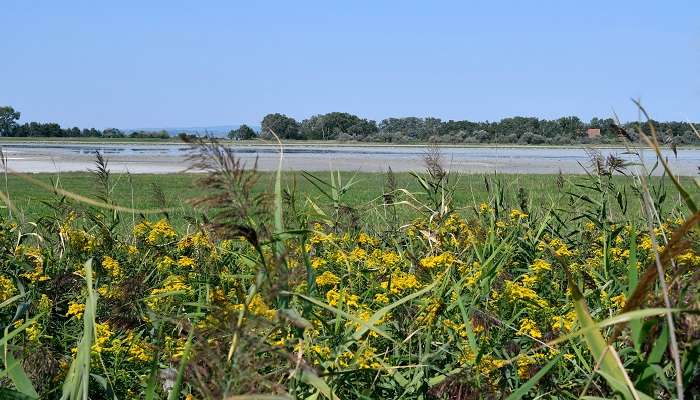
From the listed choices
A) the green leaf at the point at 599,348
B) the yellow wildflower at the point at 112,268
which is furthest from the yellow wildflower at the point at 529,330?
the yellow wildflower at the point at 112,268

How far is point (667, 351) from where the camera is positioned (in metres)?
1.96

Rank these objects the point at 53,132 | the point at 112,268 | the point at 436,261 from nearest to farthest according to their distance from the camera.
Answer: the point at 436,261
the point at 112,268
the point at 53,132

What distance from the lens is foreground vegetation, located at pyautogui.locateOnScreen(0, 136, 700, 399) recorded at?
63.8 inches

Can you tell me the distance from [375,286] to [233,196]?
1.78 meters

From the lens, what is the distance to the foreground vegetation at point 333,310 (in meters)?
1.62

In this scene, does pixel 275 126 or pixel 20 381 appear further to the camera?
pixel 275 126

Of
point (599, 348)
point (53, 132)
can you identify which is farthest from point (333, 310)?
point (53, 132)

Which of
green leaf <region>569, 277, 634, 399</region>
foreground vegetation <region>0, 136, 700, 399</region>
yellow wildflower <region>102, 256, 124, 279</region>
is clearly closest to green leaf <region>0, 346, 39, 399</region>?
foreground vegetation <region>0, 136, 700, 399</region>

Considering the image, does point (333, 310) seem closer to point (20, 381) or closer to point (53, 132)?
point (20, 381)

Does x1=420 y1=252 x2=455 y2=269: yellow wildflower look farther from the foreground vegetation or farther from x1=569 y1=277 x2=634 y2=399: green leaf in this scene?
x1=569 y1=277 x2=634 y2=399: green leaf

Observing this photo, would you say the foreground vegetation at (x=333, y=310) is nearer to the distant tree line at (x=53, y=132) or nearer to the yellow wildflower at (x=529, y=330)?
the yellow wildflower at (x=529, y=330)

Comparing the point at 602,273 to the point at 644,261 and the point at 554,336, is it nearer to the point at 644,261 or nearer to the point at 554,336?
the point at 644,261

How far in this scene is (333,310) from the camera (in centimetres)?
177

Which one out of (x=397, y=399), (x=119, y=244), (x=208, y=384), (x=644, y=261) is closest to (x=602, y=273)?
(x=644, y=261)
